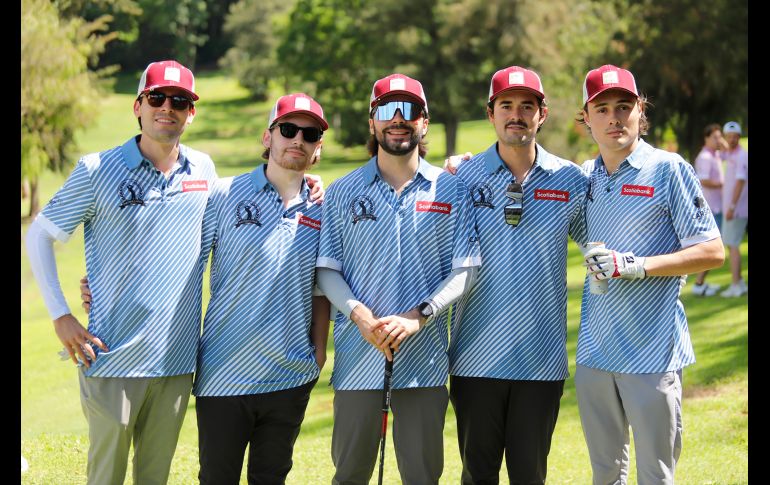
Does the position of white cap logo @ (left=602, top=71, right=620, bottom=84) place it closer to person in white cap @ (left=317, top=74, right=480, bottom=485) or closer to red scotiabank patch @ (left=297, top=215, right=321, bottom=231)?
person in white cap @ (left=317, top=74, right=480, bottom=485)

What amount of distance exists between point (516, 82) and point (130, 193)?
225 cm

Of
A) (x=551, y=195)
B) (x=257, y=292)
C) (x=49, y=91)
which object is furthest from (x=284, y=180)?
(x=49, y=91)

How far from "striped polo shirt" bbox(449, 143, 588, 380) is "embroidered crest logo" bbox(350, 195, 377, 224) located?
0.62 m

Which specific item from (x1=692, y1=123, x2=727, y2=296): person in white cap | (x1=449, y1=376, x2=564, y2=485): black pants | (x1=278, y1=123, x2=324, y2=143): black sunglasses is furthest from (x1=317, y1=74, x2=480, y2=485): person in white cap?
(x1=692, y1=123, x2=727, y2=296): person in white cap

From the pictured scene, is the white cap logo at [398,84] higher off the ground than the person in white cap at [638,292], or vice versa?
the white cap logo at [398,84]

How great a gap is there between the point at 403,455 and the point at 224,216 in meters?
1.67

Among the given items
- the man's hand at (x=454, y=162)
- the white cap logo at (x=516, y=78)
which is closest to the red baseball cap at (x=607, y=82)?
the white cap logo at (x=516, y=78)

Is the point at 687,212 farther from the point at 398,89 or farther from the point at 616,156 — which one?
the point at 398,89

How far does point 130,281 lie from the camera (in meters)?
5.26

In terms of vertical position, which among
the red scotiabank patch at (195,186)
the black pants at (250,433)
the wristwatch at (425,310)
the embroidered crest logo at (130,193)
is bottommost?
the black pants at (250,433)

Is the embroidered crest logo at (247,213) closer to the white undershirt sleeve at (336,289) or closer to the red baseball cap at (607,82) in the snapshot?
the white undershirt sleeve at (336,289)

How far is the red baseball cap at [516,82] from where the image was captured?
213 inches
